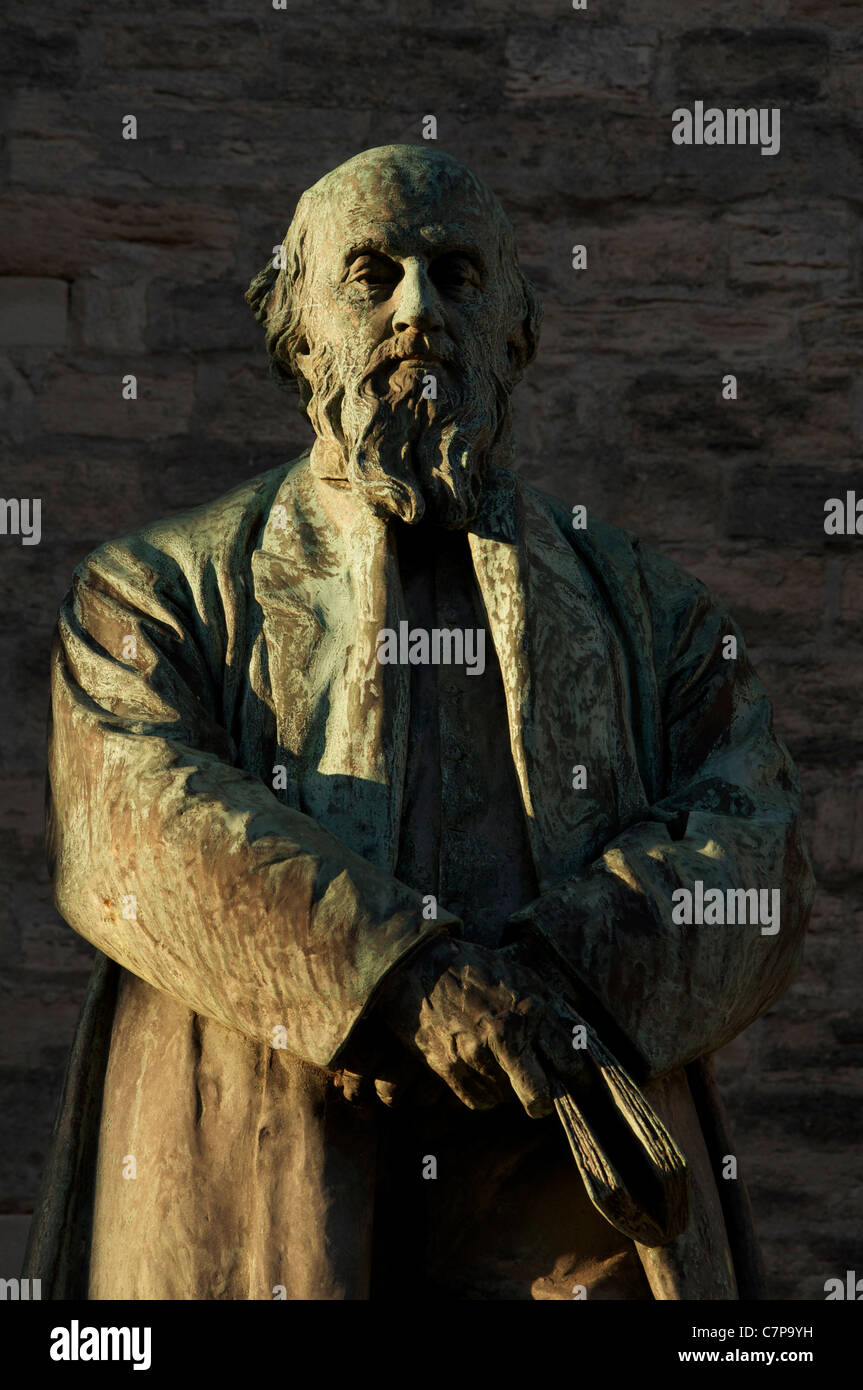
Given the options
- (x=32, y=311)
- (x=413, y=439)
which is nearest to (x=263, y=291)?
(x=413, y=439)

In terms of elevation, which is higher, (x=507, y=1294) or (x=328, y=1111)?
(x=328, y=1111)

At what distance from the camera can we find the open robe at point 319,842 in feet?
9.40

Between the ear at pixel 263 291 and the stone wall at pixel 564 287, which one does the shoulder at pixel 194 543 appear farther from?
the stone wall at pixel 564 287

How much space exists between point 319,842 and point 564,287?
2.35 metres

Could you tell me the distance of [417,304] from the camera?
10.2ft

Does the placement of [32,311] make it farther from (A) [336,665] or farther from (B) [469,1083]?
(B) [469,1083]

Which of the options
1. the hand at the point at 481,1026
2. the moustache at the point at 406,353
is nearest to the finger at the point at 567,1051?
the hand at the point at 481,1026

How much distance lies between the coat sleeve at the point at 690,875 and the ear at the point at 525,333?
0.98 ft

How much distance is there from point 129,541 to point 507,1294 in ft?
3.30

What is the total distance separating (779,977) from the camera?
3.12 m

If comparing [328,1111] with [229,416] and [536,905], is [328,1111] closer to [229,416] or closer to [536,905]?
[536,905]

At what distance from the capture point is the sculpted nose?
3.09 meters

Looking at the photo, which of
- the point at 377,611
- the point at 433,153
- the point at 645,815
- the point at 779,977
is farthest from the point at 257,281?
the point at 779,977

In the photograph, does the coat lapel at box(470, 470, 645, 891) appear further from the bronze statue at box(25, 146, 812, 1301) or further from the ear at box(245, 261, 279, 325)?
the ear at box(245, 261, 279, 325)
